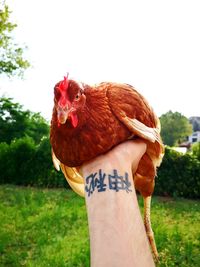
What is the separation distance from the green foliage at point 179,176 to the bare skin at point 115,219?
5.20m

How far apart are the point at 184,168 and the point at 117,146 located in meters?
5.28

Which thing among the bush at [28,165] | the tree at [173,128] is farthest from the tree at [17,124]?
the tree at [173,128]

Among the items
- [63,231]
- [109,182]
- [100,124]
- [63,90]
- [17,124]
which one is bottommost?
[63,231]

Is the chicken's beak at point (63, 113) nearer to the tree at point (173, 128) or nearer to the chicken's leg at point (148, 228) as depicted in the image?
the chicken's leg at point (148, 228)

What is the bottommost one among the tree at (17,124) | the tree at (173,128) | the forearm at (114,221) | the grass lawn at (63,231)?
the grass lawn at (63,231)

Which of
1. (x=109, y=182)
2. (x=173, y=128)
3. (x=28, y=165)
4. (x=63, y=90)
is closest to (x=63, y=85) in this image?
(x=63, y=90)

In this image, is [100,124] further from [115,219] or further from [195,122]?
[195,122]

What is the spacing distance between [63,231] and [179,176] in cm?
276

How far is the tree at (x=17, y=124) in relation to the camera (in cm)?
1298

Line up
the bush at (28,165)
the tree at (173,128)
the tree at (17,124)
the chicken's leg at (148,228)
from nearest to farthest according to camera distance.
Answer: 1. the chicken's leg at (148,228)
2. the bush at (28,165)
3. the tree at (17,124)
4. the tree at (173,128)

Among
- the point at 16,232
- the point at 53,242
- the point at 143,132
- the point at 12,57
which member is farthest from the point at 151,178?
the point at 12,57

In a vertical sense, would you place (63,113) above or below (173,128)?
below

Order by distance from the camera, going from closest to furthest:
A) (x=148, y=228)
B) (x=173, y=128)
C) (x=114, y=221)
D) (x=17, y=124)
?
1. (x=114, y=221)
2. (x=148, y=228)
3. (x=17, y=124)
4. (x=173, y=128)

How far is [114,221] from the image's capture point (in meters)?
1.21
